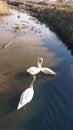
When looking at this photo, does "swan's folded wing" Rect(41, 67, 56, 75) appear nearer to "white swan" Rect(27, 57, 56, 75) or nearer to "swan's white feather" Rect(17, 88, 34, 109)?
"white swan" Rect(27, 57, 56, 75)

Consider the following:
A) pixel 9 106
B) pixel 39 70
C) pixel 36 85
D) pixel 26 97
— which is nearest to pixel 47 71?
pixel 39 70

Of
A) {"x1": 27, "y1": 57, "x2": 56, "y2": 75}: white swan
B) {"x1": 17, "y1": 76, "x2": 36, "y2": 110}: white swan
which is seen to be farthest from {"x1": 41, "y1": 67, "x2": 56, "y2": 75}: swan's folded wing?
{"x1": 17, "y1": 76, "x2": 36, "y2": 110}: white swan

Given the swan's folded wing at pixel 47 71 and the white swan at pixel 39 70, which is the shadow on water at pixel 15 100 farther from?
the swan's folded wing at pixel 47 71

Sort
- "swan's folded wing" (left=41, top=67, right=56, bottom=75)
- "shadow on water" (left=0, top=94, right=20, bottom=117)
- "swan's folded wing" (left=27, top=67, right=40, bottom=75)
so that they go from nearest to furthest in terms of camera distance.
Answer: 1. "shadow on water" (left=0, top=94, right=20, bottom=117)
2. "swan's folded wing" (left=27, top=67, right=40, bottom=75)
3. "swan's folded wing" (left=41, top=67, right=56, bottom=75)

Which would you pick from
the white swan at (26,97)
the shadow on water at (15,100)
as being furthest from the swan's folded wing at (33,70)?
the white swan at (26,97)

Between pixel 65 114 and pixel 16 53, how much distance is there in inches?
410

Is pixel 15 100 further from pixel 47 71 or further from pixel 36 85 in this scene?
pixel 47 71

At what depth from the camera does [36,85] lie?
1666 cm

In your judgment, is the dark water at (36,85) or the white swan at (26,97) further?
the white swan at (26,97)

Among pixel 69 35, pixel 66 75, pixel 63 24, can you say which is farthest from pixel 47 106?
pixel 63 24

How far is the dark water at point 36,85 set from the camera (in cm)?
1261

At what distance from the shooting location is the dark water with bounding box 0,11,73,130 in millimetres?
12609

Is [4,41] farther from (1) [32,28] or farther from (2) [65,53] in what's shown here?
(1) [32,28]

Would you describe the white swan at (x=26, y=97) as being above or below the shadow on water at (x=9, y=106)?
above
